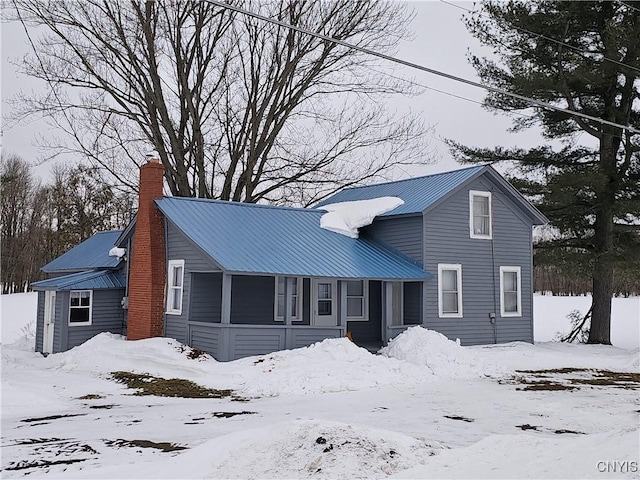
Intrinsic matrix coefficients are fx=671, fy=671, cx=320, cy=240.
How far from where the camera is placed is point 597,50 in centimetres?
2602

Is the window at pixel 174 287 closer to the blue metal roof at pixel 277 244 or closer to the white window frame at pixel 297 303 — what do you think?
the blue metal roof at pixel 277 244

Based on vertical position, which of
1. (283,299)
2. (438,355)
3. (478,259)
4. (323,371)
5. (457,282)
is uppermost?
(478,259)

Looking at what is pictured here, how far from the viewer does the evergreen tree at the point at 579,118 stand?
24641 mm

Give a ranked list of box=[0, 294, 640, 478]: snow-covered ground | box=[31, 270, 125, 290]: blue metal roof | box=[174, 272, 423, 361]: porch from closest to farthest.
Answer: box=[0, 294, 640, 478]: snow-covered ground, box=[174, 272, 423, 361]: porch, box=[31, 270, 125, 290]: blue metal roof

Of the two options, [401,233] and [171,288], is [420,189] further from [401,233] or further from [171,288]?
[171,288]

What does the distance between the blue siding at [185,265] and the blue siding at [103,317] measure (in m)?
2.93

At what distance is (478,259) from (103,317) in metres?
12.8

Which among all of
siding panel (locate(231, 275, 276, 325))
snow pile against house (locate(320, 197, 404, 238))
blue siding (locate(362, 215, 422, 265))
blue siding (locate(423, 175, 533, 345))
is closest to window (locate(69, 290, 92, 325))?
siding panel (locate(231, 275, 276, 325))

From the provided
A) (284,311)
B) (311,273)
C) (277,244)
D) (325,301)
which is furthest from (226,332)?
(325,301)

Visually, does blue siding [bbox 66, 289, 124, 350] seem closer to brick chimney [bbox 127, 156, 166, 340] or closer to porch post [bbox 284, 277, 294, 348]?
brick chimney [bbox 127, 156, 166, 340]

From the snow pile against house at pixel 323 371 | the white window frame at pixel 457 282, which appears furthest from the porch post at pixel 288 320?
the white window frame at pixel 457 282

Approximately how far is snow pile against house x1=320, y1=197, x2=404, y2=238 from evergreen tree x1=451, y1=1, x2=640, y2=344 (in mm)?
6492

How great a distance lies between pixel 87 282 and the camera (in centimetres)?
2212

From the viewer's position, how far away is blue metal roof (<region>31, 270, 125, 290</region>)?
21.5m
